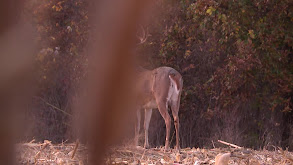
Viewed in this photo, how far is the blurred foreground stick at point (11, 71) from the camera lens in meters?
0.41

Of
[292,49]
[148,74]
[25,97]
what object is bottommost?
[25,97]

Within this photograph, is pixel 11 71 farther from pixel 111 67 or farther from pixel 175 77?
pixel 175 77

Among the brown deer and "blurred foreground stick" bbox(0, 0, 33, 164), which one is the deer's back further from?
"blurred foreground stick" bbox(0, 0, 33, 164)

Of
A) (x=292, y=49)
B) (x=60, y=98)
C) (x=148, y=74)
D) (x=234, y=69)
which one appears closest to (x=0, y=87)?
(x=148, y=74)

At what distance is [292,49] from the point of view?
33.2 feet

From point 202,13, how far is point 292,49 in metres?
2.47

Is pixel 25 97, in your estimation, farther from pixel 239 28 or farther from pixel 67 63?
pixel 67 63

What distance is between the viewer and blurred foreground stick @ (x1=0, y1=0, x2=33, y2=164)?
16.1 inches

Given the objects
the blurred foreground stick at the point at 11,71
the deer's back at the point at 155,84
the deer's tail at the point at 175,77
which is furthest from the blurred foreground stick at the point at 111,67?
the deer's tail at the point at 175,77

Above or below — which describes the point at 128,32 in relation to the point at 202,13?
below

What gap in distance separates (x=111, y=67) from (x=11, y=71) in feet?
0.29

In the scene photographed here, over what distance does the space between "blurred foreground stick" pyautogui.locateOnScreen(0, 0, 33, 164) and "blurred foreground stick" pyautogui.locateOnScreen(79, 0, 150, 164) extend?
0.19 ft

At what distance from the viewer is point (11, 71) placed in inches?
16.3

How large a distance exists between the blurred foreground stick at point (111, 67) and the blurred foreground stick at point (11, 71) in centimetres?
6
